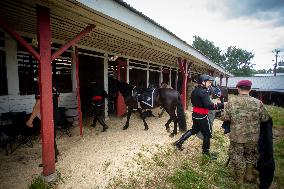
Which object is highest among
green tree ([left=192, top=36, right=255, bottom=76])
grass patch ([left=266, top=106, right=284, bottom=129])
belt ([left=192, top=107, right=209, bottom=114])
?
green tree ([left=192, top=36, right=255, bottom=76])

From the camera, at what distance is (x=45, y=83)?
3.62 metres

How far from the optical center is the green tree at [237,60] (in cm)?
6625

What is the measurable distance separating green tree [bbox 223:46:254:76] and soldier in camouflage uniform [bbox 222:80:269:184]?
2574 inches

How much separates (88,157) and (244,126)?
10.6 ft

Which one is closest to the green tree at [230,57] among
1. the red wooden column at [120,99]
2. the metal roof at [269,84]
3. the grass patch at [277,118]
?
the metal roof at [269,84]

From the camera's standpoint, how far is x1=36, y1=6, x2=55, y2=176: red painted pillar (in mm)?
3545

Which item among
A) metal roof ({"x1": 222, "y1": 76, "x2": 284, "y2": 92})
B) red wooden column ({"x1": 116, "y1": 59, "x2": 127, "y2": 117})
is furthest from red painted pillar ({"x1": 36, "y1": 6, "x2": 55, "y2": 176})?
metal roof ({"x1": 222, "y1": 76, "x2": 284, "y2": 92})

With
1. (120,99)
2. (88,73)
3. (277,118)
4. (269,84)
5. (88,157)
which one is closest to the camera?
(88,157)

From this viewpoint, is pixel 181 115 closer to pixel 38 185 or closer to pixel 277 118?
pixel 38 185

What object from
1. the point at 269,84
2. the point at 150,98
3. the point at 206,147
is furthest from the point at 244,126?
the point at 269,84

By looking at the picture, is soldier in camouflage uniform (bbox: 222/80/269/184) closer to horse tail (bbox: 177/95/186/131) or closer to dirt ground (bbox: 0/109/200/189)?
dirt ground (bbox: 0/109/200/189)

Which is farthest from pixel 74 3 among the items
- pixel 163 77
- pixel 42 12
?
pixel 163 77

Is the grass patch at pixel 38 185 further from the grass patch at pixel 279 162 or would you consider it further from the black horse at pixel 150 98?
the grass patch at pixel 279 162

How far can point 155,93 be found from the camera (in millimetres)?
7520
